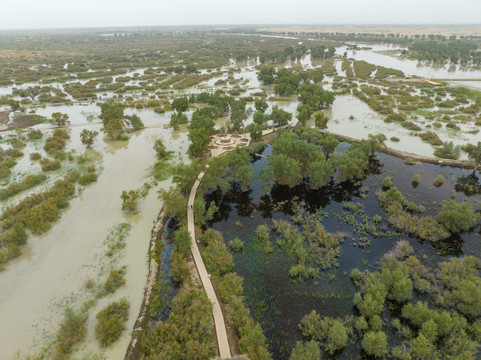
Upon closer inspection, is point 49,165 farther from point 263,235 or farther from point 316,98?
point 316,98

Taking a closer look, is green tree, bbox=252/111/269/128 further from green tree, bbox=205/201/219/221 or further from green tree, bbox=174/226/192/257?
green tree, bbox=174/226/192/257

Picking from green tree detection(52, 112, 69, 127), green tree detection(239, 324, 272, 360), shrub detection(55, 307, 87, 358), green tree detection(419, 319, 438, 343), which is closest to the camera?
green tree detection(239, 324, 272, 360)

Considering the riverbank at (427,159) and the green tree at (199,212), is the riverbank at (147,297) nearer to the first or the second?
the green tree at (199,212)

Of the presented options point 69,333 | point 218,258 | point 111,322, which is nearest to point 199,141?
point 218,258

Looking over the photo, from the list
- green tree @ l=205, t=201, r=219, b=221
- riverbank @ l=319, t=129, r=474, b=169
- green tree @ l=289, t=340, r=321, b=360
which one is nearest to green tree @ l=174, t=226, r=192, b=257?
green tree @ l=205, t=201, r=219, b=221

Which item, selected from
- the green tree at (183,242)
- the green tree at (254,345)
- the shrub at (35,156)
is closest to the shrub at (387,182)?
the green tree at (254,345)

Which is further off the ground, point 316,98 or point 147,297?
point 316,98
